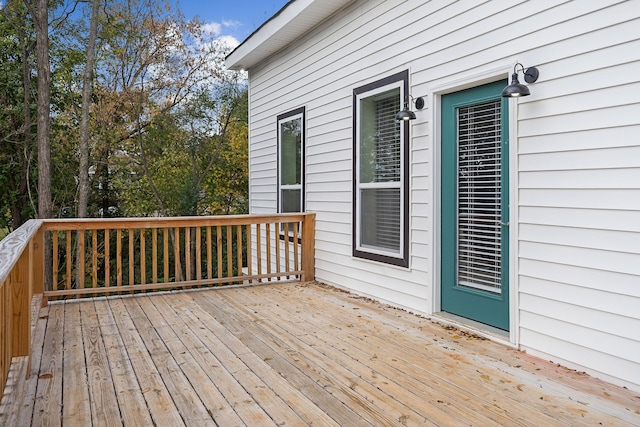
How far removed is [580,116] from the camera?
2848 millimetres

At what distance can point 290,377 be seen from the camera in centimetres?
277

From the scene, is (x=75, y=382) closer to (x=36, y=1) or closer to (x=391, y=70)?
(x=391, y=70)

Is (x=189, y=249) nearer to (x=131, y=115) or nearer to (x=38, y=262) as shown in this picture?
(x=38, y=262)

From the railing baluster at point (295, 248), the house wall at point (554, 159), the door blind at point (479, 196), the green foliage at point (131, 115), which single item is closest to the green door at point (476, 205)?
the door blind at point (479, 196)

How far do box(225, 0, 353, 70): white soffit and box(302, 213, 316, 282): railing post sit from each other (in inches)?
92.8

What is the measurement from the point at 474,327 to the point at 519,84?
1.79 meters

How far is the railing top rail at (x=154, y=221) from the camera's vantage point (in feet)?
15.2

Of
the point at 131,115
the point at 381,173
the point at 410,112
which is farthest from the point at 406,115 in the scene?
the point at 131,115

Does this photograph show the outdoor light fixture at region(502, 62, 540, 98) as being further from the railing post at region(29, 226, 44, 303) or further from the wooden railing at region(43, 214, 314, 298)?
the railing post at region(29, 226, 44, 303)

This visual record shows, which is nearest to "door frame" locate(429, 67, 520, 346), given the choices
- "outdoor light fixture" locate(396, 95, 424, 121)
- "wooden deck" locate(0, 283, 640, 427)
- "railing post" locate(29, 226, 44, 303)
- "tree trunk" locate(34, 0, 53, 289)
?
"outdoor light fixture" locate(396, 95, 424, 121)

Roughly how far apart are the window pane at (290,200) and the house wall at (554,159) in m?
2.10

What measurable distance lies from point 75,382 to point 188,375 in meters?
0.62

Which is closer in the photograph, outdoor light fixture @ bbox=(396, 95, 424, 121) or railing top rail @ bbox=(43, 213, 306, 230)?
outdoor light fixture @ bbox=(396, 95, 424, 121)

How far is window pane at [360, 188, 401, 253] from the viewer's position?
14.9 ft
